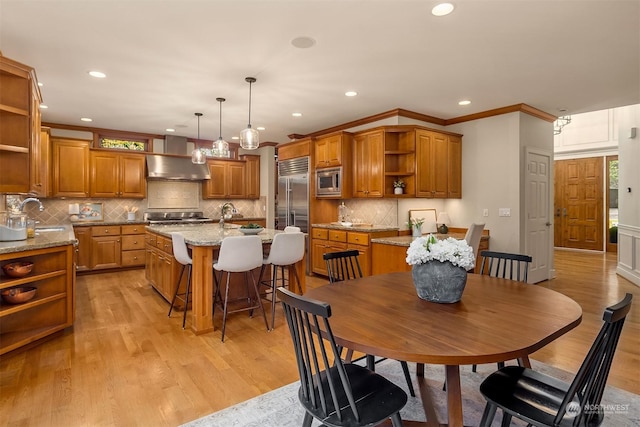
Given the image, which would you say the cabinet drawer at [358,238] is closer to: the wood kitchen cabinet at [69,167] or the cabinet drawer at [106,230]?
the cabinet drawer at [106,230]

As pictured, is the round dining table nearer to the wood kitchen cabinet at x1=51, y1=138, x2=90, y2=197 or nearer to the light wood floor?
the light wood floor

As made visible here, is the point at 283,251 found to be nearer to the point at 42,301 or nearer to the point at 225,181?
the point at 42,301

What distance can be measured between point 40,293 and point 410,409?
3294 mm

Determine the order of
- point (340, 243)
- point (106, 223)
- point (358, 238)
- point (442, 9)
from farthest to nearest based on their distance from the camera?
point (106, 223) < point (340, 243) < point (358, 238) < point (442, 9)

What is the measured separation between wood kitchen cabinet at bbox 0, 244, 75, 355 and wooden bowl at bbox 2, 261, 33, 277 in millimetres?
40

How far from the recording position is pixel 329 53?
3.20m

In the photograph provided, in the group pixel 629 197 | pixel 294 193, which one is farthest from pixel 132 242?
pixel 629 197

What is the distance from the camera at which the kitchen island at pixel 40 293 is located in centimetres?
284

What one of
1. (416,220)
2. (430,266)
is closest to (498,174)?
(416,220)

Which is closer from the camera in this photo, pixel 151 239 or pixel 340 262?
pixel 340 262

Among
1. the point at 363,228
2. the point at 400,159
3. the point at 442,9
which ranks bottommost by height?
the point at 363,228

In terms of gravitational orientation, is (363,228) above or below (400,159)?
below

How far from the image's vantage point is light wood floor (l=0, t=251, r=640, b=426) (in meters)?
2.11

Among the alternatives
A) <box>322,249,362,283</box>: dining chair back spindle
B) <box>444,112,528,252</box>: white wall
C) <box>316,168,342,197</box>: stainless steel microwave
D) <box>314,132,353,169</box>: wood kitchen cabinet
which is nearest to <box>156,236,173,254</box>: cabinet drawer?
<box>322,249,362,283</box>: dining chair back spindle
